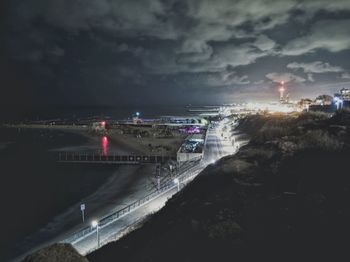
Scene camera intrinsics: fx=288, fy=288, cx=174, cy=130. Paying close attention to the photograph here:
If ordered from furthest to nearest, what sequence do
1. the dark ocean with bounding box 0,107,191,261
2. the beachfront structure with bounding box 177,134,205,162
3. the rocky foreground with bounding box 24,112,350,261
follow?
the beachfront structure with bounding box 177,134,205,162, the dark ocean with bounding box 0,107,191,261, the rocky foreground with bounding box 24,112,350,261

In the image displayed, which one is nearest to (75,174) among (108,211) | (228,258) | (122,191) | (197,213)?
(122,191)

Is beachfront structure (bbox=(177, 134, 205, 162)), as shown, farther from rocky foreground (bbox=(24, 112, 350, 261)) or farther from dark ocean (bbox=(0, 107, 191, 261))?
rocky foreground (bbox=(24, 112, 350, 261))

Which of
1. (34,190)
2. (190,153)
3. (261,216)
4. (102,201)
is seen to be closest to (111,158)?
(190,153)

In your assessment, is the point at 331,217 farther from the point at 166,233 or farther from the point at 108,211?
the point at 108,211

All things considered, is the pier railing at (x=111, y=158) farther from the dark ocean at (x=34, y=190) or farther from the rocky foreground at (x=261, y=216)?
the rocky foreground at (x=261, y=216)

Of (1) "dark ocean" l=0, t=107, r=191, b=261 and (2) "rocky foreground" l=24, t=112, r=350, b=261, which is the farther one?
(1) "dark ocean" l=0, t=107, r=191, b=261

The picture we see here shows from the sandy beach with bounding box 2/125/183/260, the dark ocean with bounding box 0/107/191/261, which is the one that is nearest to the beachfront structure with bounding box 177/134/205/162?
the sandy beach with bounding box 2/125/183/260

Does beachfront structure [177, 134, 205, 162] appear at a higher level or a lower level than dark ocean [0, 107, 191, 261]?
higher

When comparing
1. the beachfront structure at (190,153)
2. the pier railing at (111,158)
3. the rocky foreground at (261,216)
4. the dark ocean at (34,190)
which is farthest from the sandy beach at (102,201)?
the rocky foreground at (261,216)

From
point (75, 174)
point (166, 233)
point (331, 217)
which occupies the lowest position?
point (75, 174)
